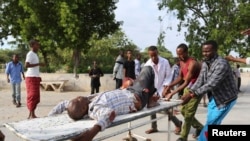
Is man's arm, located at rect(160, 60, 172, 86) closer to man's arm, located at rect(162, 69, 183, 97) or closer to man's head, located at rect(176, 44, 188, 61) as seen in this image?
man's arm, located at rect(162, 69, 183, 97)

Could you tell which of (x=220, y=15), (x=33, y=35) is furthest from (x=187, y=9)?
(x=33, y=35)

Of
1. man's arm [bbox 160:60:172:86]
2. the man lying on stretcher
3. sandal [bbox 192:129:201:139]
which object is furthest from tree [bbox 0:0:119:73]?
the man lying on stretcher

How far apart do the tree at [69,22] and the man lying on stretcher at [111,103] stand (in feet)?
46.2

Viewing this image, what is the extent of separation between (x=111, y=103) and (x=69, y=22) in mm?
15146

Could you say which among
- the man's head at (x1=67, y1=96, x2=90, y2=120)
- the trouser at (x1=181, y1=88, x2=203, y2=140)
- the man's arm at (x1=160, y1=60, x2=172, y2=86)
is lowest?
the trouser at (x1=181, y1=88, x2=203, y2=140)

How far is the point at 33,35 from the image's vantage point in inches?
878

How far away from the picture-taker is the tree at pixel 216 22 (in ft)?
66.5

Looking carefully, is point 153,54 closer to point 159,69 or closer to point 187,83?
point 159,69

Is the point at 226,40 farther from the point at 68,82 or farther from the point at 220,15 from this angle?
the point at 68,82

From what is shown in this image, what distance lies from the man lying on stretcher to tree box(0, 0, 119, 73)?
14094mm

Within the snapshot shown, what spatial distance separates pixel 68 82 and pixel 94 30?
352cm

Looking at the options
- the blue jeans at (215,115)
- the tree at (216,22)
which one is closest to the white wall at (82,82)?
the tree at (216,22)

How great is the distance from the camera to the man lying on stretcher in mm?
4070

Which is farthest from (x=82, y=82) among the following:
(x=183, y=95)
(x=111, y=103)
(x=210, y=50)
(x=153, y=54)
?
(x=210, y=50)
